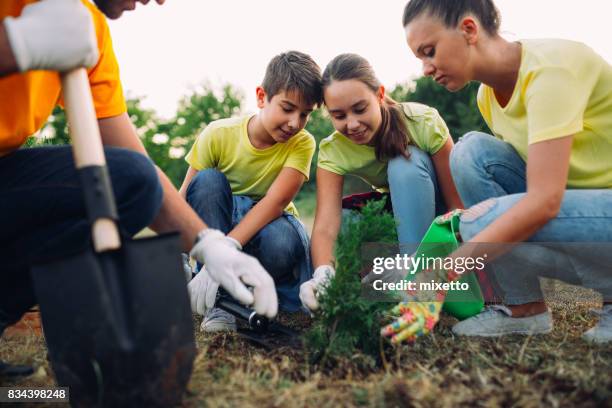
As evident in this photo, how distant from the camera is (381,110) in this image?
109 inches

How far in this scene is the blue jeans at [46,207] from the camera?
174 centimetres

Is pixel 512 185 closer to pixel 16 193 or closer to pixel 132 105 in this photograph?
pixel 16 193

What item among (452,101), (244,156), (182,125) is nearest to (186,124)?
(182,125)

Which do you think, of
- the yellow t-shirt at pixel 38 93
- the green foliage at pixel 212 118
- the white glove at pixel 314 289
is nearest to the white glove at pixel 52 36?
the yellow t-shirt at pixel 38 93

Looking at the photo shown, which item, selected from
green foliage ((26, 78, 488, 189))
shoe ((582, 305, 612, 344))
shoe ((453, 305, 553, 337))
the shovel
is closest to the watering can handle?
the shovel

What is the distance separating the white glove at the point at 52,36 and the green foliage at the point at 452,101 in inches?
325

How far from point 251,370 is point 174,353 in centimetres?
43

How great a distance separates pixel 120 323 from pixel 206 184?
1368 millimetres

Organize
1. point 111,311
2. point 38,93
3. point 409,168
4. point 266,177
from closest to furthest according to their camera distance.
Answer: point 111,311 → point 38,93 → point 409,168 → point 266,177

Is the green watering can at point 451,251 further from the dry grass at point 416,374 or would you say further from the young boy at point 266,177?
the young boy at point 266,177

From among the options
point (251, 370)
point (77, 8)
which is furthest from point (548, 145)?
point (77, 8)

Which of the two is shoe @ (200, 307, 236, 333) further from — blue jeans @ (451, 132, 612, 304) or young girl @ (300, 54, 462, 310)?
blue jeans @ (451, 132, 612, 304)

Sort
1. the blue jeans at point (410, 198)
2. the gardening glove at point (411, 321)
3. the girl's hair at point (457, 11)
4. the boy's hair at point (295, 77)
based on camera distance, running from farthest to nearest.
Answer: the boy's hair at point (295, 77) → the blue jeans at point (410, 198) → the girl's hair at point (457, 11) → the gardening glove at point (411, 321)

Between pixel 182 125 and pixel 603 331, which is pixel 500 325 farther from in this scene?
pixel 182 125
